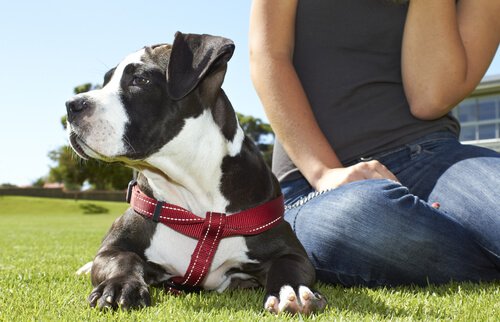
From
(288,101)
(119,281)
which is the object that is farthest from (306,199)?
(119,281)

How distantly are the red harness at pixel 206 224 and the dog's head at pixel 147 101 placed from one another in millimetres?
336

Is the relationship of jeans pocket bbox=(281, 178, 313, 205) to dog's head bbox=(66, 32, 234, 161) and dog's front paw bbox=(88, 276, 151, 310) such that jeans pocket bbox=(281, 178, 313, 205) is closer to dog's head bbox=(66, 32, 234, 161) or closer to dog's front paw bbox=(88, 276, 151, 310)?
dog's head bbox=(66, 32, 234, 161)

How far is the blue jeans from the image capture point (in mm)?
3395

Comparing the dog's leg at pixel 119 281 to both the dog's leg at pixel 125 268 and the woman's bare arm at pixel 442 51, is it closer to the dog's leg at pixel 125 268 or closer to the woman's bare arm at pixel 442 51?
the dog's leg at pixel 125 268

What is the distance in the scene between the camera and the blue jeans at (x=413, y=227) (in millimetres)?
3395

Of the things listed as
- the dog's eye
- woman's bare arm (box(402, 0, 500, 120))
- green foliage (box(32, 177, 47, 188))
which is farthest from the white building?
green foliage (box(32, 177, 47, 188))

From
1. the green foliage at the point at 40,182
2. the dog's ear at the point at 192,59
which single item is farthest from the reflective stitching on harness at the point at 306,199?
the green foliage at the point at 40,182

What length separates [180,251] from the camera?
3217 mm

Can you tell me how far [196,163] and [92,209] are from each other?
36.4 metres

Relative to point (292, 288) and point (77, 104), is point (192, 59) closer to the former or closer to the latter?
point (77, 104)

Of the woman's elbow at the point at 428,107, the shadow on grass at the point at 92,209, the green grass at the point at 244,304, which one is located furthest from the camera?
the shadow on grass at the point at 92,209

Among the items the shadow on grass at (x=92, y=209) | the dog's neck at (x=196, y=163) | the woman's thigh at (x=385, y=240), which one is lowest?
the shadow on grass at (x=92, y=209)

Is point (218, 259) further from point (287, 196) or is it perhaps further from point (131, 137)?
point (287, 196)

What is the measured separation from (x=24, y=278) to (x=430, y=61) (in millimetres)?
2818
